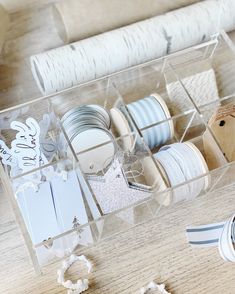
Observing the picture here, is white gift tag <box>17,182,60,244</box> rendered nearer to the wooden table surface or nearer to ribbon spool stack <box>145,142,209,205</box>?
the wooden table surface

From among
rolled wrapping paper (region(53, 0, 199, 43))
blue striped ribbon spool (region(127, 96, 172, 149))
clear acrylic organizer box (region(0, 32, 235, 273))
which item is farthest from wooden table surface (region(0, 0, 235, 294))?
rolled wrapping paper (region(53, 0, 199, 43))

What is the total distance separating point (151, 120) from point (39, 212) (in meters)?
0.25

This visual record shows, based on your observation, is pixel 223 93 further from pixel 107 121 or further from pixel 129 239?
pixel 129 239

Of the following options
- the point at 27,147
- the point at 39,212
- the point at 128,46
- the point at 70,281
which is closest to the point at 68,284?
the point at 70,281

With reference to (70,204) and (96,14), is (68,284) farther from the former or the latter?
(96,14)

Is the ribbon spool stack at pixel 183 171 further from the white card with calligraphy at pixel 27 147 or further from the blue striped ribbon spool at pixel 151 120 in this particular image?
→ the white card with calligraphy at pixel 27 147

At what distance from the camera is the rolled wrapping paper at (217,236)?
31.5 inches

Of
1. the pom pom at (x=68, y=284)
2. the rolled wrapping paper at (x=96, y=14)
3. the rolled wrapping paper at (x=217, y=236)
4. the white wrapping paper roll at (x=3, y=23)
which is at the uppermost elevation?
the white wrapping paper roll at (x=3, y=23)

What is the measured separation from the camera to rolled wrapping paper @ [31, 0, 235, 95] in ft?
3.39

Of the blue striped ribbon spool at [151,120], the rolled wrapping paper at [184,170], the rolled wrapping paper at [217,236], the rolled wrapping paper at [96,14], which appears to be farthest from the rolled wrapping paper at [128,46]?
the rolled wrapping paper at [217,236]

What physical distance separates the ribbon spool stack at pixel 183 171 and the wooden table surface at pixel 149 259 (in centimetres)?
4

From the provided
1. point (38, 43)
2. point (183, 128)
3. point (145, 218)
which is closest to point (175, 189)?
point (145, 218)

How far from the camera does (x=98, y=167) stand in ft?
3.02

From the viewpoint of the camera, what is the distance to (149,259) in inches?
33.7
